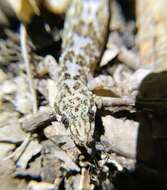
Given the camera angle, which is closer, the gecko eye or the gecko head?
the gecko head

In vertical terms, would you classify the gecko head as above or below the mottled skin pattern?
below

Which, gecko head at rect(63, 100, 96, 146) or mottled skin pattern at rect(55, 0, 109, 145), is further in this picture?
mottled skin pattern at rect(55, 0, 109, 145)

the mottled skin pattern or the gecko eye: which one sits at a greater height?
the mottled skin pattern

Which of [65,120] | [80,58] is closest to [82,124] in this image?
[65,120]

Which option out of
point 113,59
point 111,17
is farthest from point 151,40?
point 111,17

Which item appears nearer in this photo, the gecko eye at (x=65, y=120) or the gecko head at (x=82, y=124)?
the gecko head at (x=82, y=124)

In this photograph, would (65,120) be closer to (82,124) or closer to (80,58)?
(82,124)

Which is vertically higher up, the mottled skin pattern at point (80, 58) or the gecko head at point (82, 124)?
the mottled skin pattern at point (80, 58)
